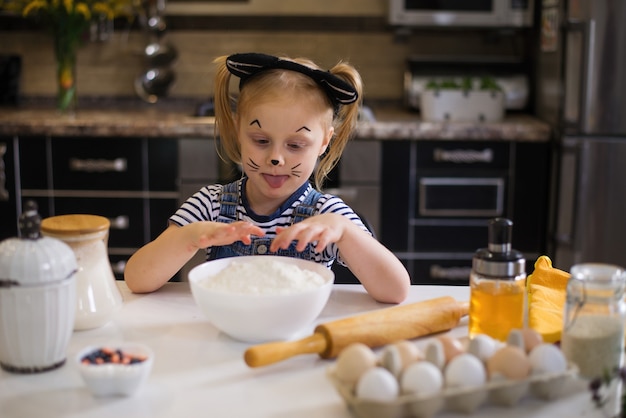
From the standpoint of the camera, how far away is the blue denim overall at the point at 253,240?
1.60 metres

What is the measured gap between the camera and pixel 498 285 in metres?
1.16

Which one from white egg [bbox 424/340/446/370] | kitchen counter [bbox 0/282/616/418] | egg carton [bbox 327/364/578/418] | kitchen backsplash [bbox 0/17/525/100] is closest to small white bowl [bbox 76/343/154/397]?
kitchen counter [bbox 0/282/616/418]

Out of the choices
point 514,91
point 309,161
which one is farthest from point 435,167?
point 309,161

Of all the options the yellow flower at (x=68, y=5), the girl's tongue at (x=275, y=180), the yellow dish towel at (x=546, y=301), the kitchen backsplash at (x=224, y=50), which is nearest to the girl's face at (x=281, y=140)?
the girl's tongue at (x=275, y=180)

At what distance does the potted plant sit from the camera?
3.31 meters

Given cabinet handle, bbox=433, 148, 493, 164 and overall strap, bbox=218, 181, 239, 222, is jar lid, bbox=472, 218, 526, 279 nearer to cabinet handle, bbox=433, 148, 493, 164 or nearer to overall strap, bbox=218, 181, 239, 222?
overall strap, bbox=218, 181, 239, 222

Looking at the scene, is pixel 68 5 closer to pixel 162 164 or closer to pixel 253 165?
pixel 162 164

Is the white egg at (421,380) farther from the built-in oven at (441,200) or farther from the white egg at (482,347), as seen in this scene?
the built-in oven at (441,200)

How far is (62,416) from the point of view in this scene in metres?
0.95

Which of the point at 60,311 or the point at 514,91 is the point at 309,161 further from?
the point at 514,91

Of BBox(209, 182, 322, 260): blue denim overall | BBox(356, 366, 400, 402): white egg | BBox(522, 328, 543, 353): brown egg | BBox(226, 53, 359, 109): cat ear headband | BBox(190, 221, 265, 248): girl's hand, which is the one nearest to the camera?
BBox(356, 366, 400, 402): white egg

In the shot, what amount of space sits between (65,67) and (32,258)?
255cm

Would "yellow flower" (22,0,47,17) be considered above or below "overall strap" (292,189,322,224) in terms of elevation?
above

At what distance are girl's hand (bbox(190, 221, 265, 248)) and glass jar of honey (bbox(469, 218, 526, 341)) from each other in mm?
325
